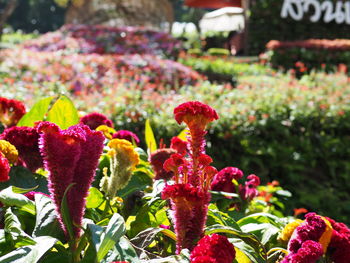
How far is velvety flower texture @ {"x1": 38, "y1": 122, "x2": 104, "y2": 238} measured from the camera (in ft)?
3.63

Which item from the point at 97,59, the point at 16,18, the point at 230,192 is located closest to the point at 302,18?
the point at 97,59

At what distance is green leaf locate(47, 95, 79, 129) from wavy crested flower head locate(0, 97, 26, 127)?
219 mm

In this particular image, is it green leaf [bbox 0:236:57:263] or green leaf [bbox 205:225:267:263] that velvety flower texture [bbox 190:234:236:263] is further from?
green leaf [bbox 0:236:57:263]

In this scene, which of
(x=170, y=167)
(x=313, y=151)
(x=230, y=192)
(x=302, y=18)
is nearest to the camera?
(x=170, y=167)

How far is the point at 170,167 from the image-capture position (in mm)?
1207

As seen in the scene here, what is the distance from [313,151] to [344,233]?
3.68 meters

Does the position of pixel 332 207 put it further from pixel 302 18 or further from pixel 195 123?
pixel 302 18

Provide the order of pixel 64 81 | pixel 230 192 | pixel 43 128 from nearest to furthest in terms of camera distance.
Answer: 1. pixel 43 128
2. pixel 230 192
3. pixel 64 81

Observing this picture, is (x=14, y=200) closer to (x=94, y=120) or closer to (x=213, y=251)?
(x=213, y=251)

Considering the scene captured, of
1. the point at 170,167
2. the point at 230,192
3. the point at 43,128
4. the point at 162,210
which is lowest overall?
the point at 230,192

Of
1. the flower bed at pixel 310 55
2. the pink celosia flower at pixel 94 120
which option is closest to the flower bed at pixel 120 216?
the pink celosia flower at pixel 94 120

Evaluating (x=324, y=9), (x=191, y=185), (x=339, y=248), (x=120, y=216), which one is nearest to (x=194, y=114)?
(x=191, y=185)

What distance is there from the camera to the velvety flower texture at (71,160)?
3.63 ft

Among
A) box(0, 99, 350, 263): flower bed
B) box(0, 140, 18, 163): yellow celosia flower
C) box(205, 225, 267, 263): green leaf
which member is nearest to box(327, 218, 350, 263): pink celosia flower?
box(0, 99, 350, 263): flower bed
